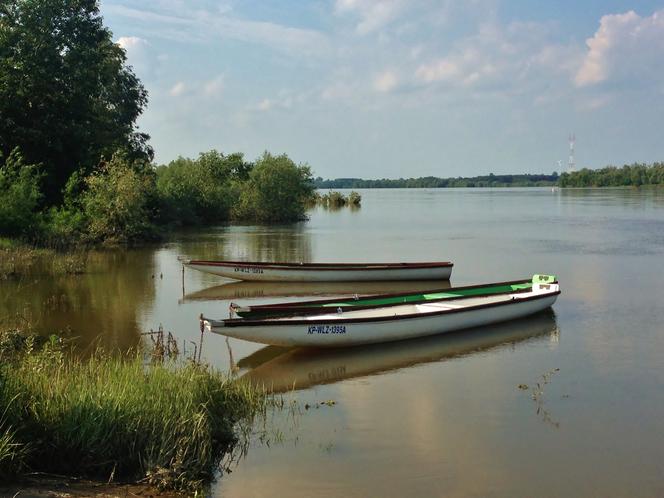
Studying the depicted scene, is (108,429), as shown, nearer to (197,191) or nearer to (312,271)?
(312,271)

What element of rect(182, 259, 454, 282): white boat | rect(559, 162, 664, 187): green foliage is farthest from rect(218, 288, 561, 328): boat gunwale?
rect(559, 162, 664, 187): green foliage

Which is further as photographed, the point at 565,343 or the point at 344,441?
the point at 565,343

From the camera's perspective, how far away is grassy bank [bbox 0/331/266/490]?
6660 millimetres

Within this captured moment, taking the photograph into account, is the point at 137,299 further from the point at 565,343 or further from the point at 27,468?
the point at 27,468

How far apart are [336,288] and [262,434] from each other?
13943 mm

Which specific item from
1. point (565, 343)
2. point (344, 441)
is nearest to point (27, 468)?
point (344, 441)

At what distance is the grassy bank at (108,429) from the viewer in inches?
262

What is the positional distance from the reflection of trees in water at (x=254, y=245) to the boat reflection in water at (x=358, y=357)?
15.5 metres

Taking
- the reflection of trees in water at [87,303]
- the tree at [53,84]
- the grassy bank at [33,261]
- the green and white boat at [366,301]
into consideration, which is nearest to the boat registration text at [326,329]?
the green and white boat at [366,301]

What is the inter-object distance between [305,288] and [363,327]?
972 cm

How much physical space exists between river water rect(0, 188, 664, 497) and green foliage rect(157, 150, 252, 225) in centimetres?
2447

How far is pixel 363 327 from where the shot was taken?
43.0 ft

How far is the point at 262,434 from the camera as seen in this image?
8781mm

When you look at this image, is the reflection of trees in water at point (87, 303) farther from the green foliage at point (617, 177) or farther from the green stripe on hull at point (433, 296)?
the green foliage at point (617, 177)
